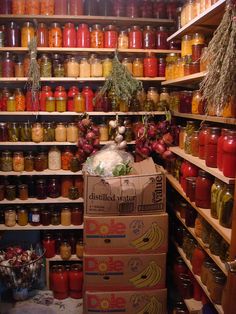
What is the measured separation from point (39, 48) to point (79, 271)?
181cm

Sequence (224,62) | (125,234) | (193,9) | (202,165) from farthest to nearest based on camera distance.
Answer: (125,234) → (193,9) → (202,165) → (224,62)

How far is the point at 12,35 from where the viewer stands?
2881 millimetres

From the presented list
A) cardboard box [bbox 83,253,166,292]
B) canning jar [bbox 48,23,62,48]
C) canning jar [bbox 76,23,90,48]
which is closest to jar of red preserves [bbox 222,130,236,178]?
cardboard box [bbox 83,253,166,292]

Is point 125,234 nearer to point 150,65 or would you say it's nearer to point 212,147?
point 212,147

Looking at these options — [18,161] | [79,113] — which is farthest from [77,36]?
[18,161]

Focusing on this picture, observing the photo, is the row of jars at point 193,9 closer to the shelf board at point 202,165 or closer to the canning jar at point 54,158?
the shelf board at point 202,165

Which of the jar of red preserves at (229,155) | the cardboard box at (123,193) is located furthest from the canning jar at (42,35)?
the jar of red preserves at (229,155)

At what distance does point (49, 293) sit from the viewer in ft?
9.81

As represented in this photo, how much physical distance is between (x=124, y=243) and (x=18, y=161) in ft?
3.80

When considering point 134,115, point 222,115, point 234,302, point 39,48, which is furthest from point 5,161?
point 234,302

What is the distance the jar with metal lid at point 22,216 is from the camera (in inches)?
119

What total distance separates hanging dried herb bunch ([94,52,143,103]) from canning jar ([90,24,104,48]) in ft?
0.61

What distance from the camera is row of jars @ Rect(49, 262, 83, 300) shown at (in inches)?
114

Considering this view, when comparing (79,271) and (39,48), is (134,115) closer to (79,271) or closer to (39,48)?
(39,48)
